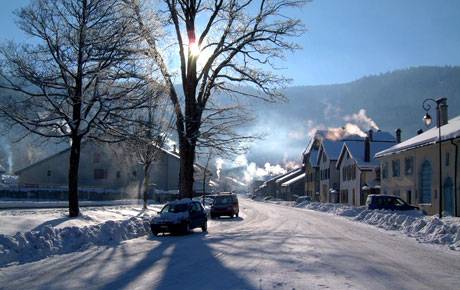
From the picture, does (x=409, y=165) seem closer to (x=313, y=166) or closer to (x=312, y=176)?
(x=313, y=166)

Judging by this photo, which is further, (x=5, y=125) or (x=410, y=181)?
(x=410, y=181)

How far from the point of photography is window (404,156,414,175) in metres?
38.1

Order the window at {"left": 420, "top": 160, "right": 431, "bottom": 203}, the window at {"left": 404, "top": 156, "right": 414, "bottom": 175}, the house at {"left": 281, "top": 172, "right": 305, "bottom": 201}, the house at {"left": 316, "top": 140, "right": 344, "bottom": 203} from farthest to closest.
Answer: the house at {"left": 281, "top": 172, "right": 305, "bottom": 201} → the house at {"left": 316, "top": 140, "right": 344, "bottom": 203} → the window at {"left": 404, "top": 156, "right": 414, "bottom": 175} → the window at {"left": 420, "top": 160, "right": 431, "bottom": 203}

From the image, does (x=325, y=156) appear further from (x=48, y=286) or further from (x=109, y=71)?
(x=48, y=286)

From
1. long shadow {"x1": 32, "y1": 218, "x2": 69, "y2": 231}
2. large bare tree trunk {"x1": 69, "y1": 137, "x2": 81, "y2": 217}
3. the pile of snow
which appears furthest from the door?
long shadow {"x1": 32, "y1": 218, "x2": 69, "y2": 231}

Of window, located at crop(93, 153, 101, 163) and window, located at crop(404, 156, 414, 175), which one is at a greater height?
window, located at crop(93, 153, 101, 163)

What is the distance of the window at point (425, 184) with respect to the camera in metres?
35.3

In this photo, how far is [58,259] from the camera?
11.1 meters

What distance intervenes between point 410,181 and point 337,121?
15390cm

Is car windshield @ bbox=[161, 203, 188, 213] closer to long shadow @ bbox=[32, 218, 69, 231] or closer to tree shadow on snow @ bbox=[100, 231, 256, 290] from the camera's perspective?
long shadow @ bbox=[32, 218, 69, 231]

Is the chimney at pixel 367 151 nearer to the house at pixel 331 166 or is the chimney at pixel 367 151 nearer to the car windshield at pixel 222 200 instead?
the house at pixel 331 166

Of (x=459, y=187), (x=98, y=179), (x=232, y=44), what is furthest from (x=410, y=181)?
(x=98, y=179)

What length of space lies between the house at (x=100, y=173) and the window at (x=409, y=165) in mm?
29619

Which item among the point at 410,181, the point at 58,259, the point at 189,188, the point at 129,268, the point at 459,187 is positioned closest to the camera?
the point at 129,268
